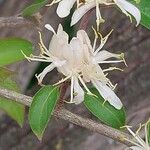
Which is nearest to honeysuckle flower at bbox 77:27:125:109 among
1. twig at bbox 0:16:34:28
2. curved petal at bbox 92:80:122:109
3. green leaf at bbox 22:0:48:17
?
curved petal at bbox 92:80:122:109

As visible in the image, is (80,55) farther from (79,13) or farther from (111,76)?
(111,76)

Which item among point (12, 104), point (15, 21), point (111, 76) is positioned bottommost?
point (111, 76)

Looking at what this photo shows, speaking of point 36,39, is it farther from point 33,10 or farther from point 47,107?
point 47,107

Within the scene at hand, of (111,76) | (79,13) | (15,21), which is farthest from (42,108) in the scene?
(111,76)

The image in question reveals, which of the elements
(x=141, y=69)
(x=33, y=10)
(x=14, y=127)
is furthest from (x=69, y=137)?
(x=33, y=10)

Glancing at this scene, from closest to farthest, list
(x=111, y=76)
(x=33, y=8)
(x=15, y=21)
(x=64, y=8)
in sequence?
1. (x=64, y=8)
2. (x=33, y=8)
3. (x=15, y=21)
4. (x=111, y=76)

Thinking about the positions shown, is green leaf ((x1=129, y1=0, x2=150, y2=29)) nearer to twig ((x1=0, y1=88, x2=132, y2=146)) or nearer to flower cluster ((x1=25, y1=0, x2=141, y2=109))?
flower cluster ((x1=25, y1=0, x2=141, y2=109))
